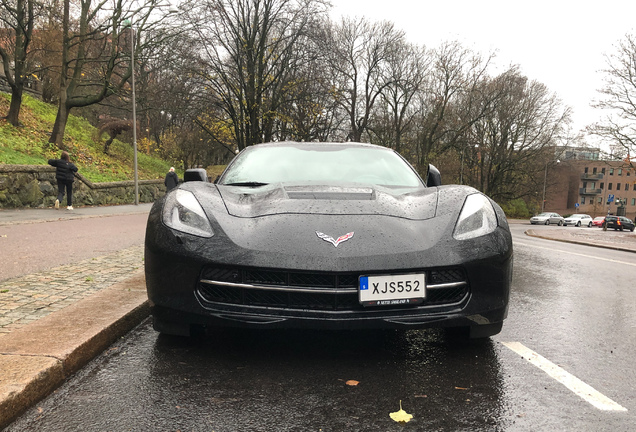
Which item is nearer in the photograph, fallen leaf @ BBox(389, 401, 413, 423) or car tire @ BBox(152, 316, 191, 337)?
fallen leaf @ BBox(389, 401, 413, 423)

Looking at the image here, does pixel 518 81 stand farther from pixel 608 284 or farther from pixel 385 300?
pixel 385 300

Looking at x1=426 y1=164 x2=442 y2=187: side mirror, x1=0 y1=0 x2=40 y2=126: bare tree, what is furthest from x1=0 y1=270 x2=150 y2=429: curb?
x1=0 y1=0 x2=40 y2=126: bare tree

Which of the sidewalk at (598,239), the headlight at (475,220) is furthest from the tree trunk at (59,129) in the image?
the headlight at (475,220)

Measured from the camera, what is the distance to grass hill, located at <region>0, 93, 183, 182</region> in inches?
683

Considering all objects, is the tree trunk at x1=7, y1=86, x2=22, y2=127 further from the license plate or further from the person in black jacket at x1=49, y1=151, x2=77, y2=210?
the license plate

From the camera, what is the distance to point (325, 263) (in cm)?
233

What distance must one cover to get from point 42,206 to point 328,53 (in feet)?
47.4

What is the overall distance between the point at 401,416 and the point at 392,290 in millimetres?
606

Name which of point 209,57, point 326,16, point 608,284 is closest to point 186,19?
point 209,57

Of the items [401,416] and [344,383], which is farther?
[344,383]

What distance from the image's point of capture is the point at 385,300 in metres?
2.37

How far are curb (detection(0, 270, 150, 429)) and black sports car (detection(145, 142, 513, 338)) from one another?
43cm

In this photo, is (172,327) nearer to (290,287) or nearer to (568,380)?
(290,287)

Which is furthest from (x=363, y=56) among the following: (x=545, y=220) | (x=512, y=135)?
(x=545, y=220)
